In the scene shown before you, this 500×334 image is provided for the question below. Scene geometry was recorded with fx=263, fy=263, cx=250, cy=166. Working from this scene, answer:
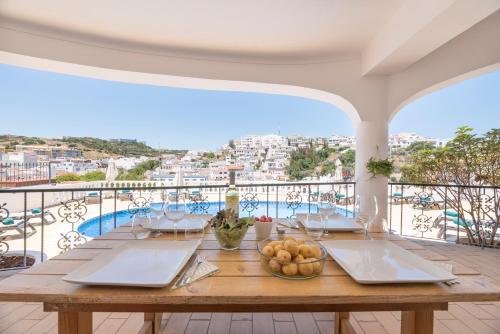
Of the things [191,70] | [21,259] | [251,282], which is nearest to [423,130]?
[191,70]

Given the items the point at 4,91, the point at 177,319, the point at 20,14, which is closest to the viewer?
the point at 177,319

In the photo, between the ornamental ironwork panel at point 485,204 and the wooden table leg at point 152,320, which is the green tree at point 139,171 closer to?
the wooden table leg at point 152,320

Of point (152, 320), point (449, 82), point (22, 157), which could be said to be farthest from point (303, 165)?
point (22, 157)

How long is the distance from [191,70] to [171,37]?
464 mm

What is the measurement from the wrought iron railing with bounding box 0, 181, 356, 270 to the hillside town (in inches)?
26.4

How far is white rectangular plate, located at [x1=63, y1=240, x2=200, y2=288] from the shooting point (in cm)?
77

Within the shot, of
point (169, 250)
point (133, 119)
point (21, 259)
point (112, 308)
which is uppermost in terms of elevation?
point (133, 119)

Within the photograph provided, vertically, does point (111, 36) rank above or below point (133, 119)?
below

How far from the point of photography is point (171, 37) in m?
2.91

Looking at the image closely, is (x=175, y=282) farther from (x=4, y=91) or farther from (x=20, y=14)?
(x=4, y=91)

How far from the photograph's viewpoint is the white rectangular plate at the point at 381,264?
80 cm

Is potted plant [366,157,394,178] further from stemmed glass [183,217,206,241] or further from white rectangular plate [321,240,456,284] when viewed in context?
stemmed glass [183,217,206,241]

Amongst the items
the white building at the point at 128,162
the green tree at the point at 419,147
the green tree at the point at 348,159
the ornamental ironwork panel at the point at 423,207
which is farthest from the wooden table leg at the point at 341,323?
the white building at the point at 128,162

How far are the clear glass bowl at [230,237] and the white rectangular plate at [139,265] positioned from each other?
10 centimetres
